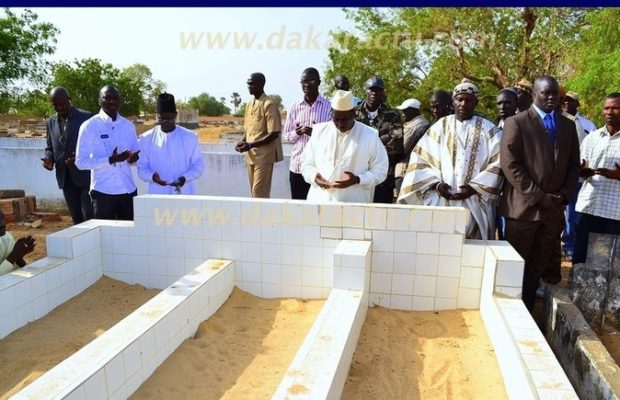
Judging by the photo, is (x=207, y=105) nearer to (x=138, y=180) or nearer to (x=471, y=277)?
(x=138, y=180)

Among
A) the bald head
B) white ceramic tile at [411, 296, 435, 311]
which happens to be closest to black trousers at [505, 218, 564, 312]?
white ceramic tile at [411, 296, 435, 311]

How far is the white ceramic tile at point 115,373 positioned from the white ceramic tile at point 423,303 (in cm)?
231

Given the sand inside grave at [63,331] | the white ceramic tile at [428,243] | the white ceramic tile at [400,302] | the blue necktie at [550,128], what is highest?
the blue necktie at [550,128]

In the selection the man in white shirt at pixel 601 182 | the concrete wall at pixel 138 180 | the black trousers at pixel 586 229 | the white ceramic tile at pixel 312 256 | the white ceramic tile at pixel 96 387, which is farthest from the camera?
the concrete wall at pixel 138 180

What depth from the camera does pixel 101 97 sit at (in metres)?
5.18

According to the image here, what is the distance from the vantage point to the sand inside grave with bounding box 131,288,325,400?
3.11m

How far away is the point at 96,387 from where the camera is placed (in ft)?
8.98

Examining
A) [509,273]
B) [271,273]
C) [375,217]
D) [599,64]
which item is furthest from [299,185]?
[599,64]

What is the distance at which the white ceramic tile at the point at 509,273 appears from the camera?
12.2 feet

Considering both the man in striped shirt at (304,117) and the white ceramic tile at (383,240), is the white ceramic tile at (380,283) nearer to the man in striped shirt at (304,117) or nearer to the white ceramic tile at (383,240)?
the white ceramic tile at (383,240)

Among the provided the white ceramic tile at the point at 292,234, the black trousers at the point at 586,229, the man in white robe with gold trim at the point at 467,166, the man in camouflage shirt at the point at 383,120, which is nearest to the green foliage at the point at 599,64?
the black trousers at the point at 586,229

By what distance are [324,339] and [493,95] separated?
12.8 metres

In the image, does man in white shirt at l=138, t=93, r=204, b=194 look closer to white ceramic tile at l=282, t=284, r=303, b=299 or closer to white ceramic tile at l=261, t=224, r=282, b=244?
white ceramic tile at l=261, t=224, r=282, b=244

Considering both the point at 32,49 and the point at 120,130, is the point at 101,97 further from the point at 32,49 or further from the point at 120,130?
the point at 32,49
